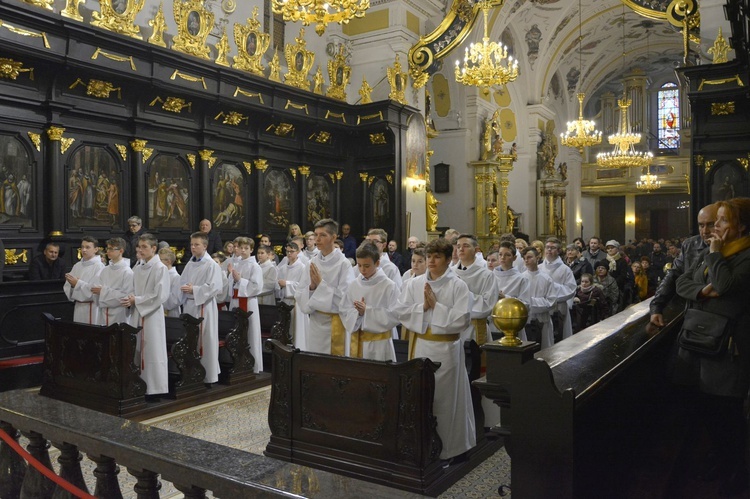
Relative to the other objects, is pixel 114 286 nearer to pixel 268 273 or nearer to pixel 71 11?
pixel 268 273

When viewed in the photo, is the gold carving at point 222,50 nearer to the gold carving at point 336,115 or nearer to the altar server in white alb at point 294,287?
the gold carving at point 336,115

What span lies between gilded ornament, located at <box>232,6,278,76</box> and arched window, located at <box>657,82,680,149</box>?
28.2m

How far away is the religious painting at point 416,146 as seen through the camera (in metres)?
16.5

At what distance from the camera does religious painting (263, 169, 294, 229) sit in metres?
14.8

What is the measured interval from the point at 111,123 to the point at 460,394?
902 cm

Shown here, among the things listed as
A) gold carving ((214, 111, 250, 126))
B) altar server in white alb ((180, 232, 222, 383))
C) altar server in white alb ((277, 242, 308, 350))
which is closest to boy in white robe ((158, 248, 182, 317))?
altar server in white alb ((180, 232, 222, 383))

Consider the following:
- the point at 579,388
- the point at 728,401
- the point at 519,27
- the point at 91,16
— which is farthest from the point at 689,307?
the point at 519,27

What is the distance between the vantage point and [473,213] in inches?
850

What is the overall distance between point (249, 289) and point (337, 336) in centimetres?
365

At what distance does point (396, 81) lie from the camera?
16.1m

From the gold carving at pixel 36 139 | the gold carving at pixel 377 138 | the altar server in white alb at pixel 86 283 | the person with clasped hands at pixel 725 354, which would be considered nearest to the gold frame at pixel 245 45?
the gold carving at pixel 377 138

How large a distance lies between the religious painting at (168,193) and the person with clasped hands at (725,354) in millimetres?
10300

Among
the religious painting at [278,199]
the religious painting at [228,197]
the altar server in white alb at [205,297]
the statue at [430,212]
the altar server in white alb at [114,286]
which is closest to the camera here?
the altar server in white alb at [114,286]

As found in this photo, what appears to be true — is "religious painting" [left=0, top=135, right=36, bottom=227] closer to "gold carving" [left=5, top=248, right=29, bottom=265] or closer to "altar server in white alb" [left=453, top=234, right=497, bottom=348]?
"gold carving" [left=5, top=248, right=29, bottom=265]
